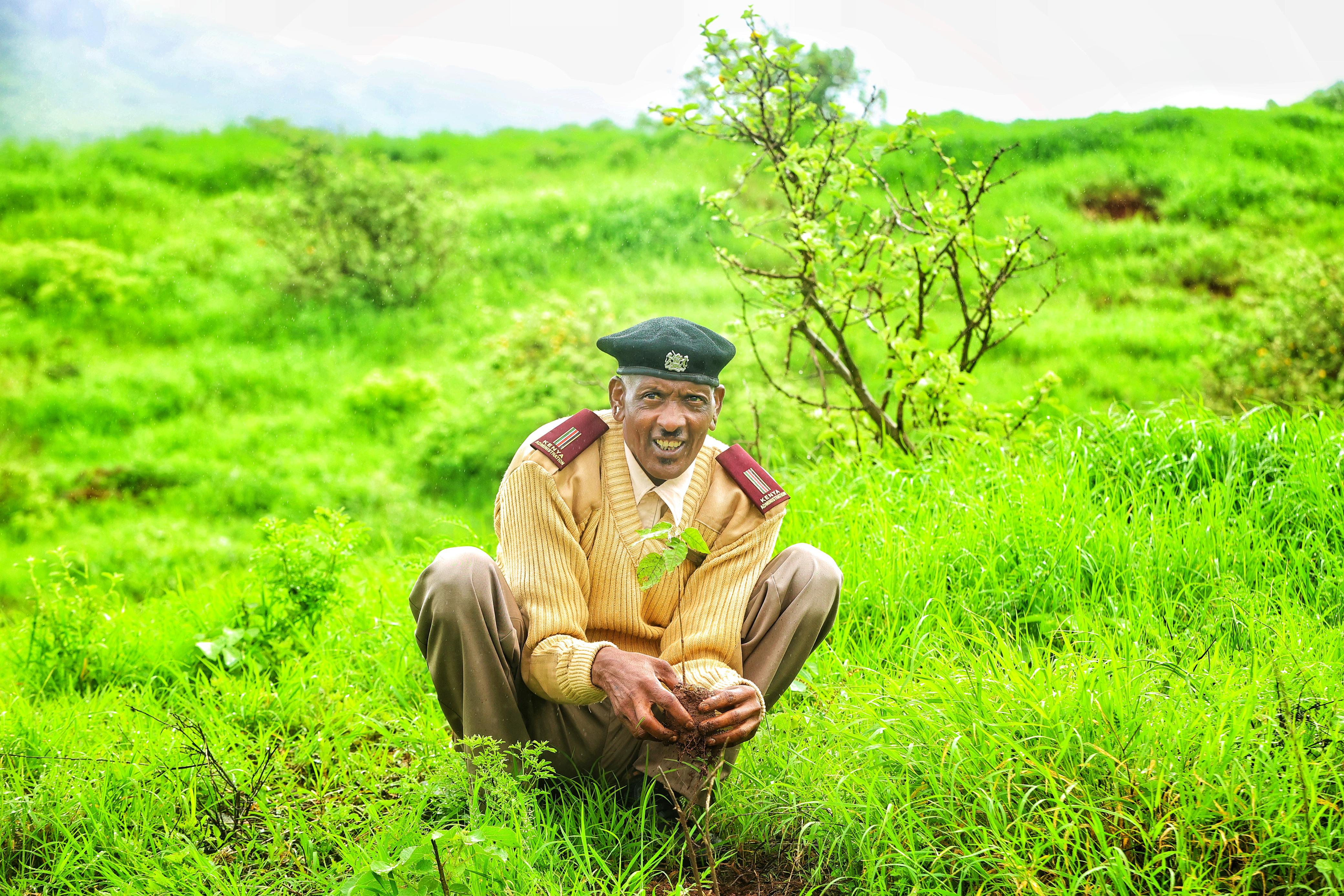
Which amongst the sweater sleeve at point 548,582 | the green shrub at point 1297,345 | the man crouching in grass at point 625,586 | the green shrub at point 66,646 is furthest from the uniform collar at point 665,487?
the green shrub at point 1297,345

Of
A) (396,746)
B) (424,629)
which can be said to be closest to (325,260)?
(396,746)

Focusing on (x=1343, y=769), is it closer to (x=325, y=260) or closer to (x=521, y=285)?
(x=521, y=285)

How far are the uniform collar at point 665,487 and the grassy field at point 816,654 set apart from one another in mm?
876

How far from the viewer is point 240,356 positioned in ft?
36.4

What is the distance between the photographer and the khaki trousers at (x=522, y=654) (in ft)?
8.42

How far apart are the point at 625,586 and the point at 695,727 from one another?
606 mm

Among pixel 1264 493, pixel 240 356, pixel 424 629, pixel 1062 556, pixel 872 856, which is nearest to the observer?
pixel 872 856

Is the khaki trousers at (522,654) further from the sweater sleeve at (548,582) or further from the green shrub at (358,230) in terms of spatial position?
the green shrub at (358,230)

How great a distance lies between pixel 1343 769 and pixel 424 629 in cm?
250

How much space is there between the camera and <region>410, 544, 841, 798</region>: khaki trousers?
2.57 meters

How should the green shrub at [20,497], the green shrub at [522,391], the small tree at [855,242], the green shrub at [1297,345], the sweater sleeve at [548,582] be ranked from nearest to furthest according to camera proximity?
1. the sweater sleeve at [548,582]
2. the small tree at [855,242]
3. the green shrub at [1297,345]
4. the green shrub at [522,391]
5. the green shrub at [20,497]

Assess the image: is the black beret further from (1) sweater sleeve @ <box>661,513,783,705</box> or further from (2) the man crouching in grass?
(1) sweater sleeve @ <box>661,513,783,705</box>

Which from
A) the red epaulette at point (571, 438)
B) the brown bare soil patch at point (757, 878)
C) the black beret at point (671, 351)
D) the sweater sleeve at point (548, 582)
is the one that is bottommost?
the brown bare soil patch at point (757, 878)

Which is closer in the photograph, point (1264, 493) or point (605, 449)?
point (605, 449)
